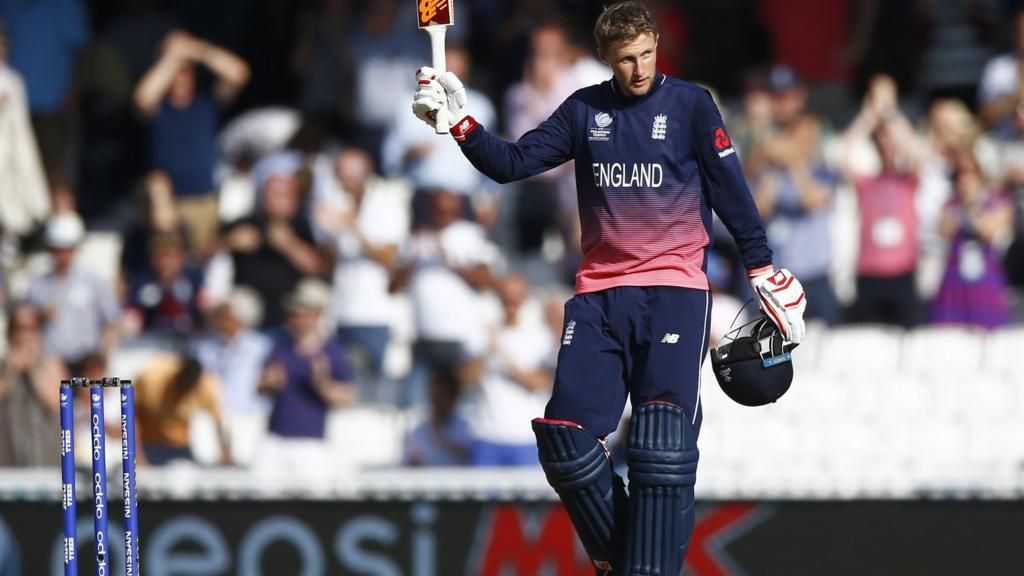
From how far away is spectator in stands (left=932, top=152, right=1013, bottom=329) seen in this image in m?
11.2

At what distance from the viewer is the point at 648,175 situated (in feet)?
20.8

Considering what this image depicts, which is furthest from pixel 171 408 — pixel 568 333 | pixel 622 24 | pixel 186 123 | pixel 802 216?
pixel 622 24

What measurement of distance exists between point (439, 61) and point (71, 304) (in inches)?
235

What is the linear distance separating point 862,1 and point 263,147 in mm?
4608

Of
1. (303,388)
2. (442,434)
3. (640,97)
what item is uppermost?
(640,97)

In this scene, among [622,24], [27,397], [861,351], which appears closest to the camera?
[622,24]

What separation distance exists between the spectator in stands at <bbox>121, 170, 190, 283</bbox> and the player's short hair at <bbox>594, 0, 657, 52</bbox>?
20.9 ft

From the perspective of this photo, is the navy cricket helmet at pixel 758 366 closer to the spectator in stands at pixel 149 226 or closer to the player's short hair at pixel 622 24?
the player's short hair at pixel 622 24

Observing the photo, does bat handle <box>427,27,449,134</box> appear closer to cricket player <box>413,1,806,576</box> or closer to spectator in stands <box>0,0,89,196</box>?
cricket player <box>413,1,806,576</box>

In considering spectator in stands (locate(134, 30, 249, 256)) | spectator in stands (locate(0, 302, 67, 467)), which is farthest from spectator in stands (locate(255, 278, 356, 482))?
spectator in stands (locate(134, 30, 249, 256))

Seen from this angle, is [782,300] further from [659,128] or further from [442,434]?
[442,434]

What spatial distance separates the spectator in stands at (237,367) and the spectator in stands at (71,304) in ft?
2.56

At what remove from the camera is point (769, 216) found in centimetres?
1162

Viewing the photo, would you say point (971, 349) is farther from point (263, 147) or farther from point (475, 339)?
point (263, 147)
